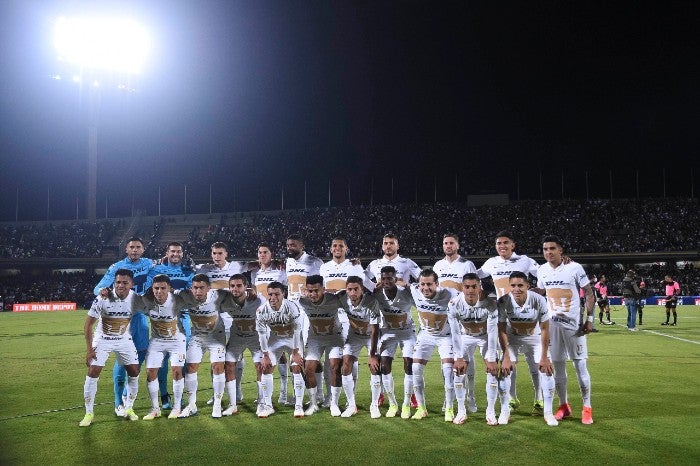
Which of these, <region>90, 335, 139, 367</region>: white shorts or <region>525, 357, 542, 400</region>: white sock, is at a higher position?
<region>90, 335, 139, 367</region>: white shorts

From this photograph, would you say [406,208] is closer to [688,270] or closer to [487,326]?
[688,270]

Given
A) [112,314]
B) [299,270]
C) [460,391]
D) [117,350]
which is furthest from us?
[299,270]

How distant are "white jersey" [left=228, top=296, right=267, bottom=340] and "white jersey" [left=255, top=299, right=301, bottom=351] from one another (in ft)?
0.79

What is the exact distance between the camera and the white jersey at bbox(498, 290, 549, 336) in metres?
8.05

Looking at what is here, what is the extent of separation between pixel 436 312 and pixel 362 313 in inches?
43.5

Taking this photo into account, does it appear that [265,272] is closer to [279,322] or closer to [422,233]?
[279,322]

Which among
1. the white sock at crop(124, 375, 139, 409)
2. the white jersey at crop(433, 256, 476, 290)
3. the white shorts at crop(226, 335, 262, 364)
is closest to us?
the white sock at crop(124, 375, 139, 409)

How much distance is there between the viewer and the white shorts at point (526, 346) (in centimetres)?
815

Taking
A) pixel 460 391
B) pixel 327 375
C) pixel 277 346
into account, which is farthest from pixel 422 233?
pixel 460 391

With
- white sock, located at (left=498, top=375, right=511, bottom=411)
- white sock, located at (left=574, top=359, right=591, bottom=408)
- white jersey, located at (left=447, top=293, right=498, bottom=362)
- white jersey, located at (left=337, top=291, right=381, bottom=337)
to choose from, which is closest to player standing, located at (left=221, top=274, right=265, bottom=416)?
white jersey, located at (left=337, top=291, right=381, bottom=337)

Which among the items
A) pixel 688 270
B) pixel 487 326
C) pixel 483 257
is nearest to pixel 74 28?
pixel 483 257

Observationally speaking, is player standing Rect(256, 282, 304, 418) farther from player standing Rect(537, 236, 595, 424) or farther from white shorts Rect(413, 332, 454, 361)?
player standing Rect(537, 236, 595, 424)

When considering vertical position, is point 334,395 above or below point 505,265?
below

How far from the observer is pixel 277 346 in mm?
8883
